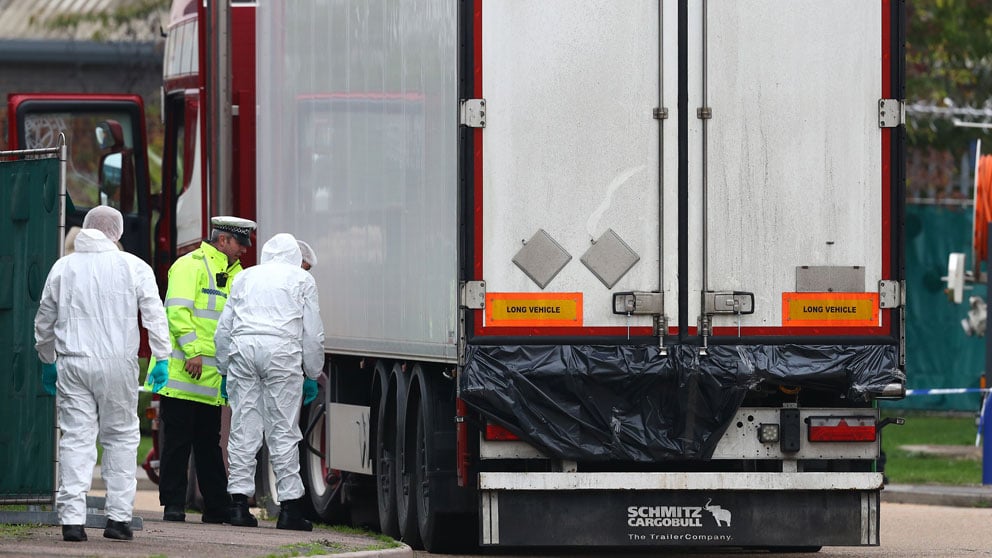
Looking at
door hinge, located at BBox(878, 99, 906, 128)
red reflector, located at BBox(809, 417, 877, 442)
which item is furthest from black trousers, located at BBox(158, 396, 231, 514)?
door hinge, located at BBox(878, 99, 906, 128)

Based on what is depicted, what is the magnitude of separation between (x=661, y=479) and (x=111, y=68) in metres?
19.1

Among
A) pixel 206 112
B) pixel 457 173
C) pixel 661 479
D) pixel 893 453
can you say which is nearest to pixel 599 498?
pixel 661 479

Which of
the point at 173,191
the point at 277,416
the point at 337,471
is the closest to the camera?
the point at 277,416

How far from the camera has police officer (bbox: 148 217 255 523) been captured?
13227 millimetres

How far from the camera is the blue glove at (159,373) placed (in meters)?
11.2

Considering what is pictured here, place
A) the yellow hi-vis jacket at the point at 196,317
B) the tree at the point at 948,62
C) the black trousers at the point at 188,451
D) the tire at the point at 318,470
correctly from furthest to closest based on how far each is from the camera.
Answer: the tree at the point at 948,62
the tire at the point at 318,470
the black trousers at the point at 188,451
the yellow hi-vis jacket at the point at 196,317

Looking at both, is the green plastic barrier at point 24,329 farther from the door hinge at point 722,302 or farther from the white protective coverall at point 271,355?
the door hinge at point 722,302

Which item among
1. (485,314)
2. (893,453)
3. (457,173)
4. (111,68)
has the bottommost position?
(893,453)

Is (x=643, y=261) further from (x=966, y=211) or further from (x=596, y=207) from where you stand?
(x=966, y=211)

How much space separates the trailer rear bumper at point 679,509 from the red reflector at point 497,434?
18 centimetres

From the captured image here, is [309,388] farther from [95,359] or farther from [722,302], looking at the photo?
[722,302]

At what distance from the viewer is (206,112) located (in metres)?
15.4

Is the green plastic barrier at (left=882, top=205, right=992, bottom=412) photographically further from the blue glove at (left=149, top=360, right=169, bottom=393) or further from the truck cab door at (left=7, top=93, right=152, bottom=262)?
the blue glove at (left=149, top=360, right=169, bottom=393)

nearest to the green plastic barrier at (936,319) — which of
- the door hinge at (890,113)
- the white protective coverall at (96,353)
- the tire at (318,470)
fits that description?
the tire at (318,470)
